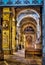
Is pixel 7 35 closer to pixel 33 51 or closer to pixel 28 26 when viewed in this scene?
pixel 33 51

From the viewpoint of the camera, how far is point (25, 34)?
4844 cm

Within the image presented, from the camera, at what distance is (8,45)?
21.7 metres

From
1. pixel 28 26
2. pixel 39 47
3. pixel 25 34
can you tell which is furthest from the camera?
pixel 25 34

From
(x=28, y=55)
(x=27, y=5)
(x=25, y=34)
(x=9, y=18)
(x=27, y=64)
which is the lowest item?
(x=25, y=34)

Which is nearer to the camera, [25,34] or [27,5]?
[27,5]

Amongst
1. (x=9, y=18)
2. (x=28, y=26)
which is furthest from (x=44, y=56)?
(x=28, y=26)

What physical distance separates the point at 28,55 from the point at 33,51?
53 centimetres

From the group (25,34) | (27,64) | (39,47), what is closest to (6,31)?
(39,47)

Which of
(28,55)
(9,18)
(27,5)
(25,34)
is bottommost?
(25,34)

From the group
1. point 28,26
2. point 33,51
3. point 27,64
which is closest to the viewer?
point 27,64

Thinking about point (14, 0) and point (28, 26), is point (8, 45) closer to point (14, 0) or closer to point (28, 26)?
point (14, 0)

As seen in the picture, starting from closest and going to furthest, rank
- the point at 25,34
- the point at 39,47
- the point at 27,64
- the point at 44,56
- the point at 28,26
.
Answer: the point at 44,56 → the point at 27,64 → the point at 39,47 → the point at 28,26 → the point at 25,34

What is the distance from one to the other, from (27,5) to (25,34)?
133 ft

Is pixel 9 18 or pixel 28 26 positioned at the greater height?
pixel 9 18
